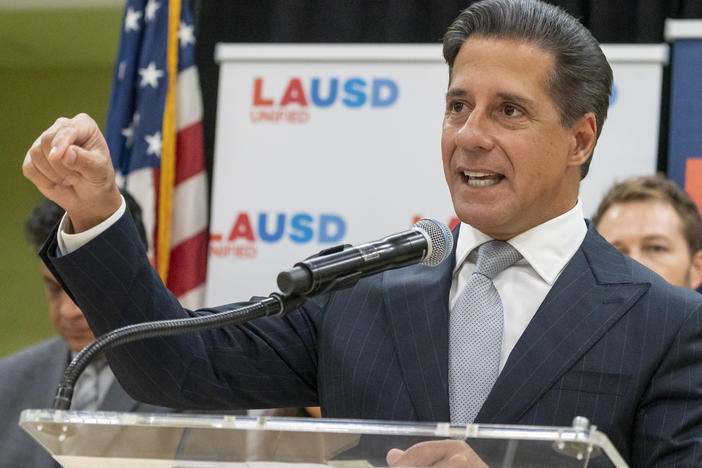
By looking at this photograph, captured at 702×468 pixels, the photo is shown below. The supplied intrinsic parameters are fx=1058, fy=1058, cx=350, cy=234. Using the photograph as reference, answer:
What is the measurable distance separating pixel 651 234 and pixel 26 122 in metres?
4.98

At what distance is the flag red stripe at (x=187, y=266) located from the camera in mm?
4152

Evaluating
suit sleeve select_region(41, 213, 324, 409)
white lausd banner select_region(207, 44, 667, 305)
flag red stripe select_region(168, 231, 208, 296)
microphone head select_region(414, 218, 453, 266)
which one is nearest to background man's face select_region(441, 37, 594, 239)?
microphone head select_region(414, 218, 453, 266)

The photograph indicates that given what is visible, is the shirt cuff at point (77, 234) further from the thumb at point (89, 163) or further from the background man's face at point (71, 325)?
the background man's face at point (71, 325)

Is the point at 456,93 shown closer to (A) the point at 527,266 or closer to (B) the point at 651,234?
(A) the point at 527,266

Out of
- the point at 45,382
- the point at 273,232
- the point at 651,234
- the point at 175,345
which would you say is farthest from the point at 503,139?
the point at 273,232

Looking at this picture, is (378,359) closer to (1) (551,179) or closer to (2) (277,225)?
(1) (551,179)

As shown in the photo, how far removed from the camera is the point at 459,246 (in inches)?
74.8

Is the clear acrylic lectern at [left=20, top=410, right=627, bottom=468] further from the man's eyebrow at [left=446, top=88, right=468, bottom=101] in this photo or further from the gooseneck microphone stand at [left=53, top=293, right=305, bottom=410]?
the man's eyebrow at [left=446, top=88, right=468, bottom=101]

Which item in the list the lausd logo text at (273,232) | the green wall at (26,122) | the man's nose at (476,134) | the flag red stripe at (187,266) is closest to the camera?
the man's nose at (476,134)

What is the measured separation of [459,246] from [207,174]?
8.76 ft

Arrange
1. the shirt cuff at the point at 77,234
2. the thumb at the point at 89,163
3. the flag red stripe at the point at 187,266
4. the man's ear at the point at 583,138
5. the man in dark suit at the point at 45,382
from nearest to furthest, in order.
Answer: the thumb at the point at 89,163 < the shirt cuff at the point at 77,234 < the man's ear at the point at 583,138 < the man in dark suit at the point at 45,382 < the flag red stripe at the point at 187,266

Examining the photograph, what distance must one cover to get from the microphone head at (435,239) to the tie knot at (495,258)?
11.2 inches

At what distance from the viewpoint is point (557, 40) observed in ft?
6.03

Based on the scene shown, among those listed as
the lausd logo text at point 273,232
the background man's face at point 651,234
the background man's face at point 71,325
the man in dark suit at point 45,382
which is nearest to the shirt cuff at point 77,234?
the man in dark suit at point 45,382
